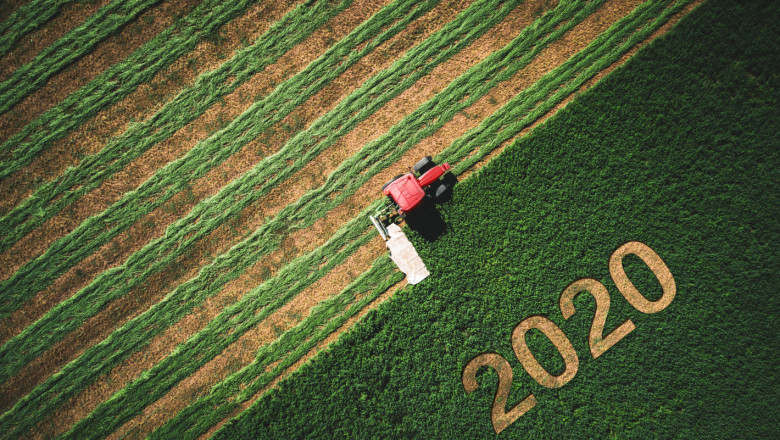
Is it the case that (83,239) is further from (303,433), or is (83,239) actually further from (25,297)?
(303,433)

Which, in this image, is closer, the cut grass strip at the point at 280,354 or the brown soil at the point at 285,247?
the cut grass strip at the point at 280,354

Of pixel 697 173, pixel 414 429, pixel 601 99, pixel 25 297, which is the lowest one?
pixel 414 429

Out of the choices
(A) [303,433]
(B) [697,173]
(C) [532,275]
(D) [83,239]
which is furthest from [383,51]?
(A) [303,433]

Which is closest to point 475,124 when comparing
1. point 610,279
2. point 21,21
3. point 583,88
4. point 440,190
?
point 440,190

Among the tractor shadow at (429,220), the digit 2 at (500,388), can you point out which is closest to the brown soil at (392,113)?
the tractor shadow at (429,220)

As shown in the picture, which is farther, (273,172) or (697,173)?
(273,172)

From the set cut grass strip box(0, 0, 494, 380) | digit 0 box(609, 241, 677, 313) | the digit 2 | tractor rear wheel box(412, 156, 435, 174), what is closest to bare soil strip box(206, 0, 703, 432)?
tractor rear wheel box(412, 156, 435, 174)

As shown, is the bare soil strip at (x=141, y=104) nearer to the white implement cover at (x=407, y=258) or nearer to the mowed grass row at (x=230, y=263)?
the mowed grass row at (x=230, y=263)
